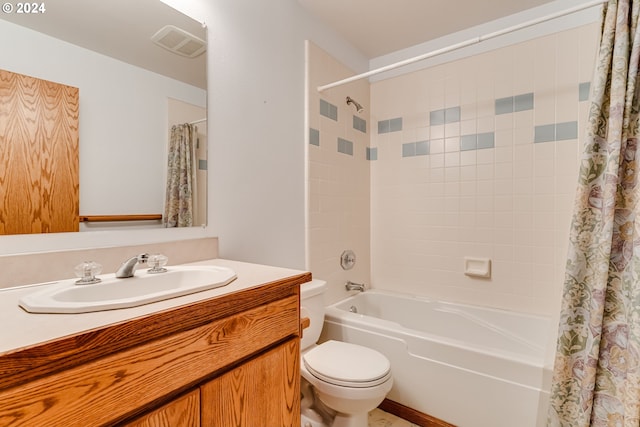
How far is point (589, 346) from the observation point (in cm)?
113

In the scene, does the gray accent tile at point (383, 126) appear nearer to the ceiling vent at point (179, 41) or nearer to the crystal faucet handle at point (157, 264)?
the ceiling vent at point (179, 41)

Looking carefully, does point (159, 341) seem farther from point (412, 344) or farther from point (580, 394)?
point (580, 394)

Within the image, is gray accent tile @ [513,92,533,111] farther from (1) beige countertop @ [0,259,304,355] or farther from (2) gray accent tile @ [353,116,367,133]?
(1) beige countertop @ [0,259,304,355]

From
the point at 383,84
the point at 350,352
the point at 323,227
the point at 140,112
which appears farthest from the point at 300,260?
the point at 383,84

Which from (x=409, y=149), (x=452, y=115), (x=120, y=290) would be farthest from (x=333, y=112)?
(x=120, y=290)

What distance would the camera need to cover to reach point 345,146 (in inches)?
89.0

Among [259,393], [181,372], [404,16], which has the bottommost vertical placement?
[259,393]

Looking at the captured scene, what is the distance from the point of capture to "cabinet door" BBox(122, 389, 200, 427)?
1.93 feet

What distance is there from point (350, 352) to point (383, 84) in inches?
79.7

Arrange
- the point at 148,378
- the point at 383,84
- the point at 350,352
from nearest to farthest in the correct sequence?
1. the point at 148,378
2. the point at 350,352
3. the point at 383,84

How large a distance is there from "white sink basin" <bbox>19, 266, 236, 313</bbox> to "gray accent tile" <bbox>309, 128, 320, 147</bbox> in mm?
1123

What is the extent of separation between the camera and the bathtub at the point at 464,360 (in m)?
1.36

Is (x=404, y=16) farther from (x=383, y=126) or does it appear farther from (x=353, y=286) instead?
(x=353, y=286)

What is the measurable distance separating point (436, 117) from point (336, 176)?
2.86ft
